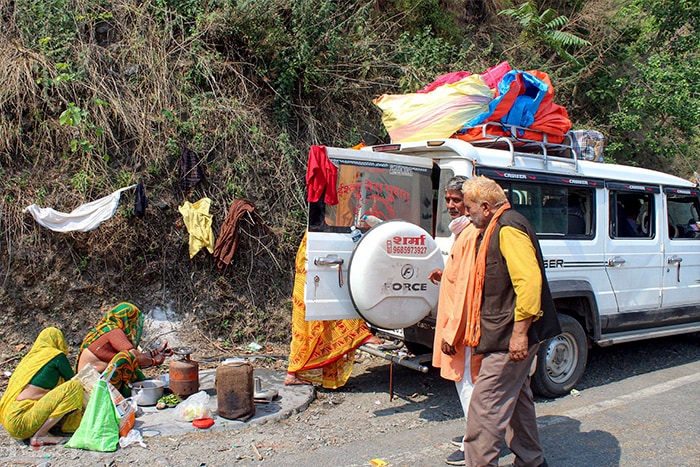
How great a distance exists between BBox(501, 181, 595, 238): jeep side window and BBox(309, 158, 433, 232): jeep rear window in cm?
76

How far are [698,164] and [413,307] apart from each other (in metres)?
12.7

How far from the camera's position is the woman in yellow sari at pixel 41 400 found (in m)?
4.29

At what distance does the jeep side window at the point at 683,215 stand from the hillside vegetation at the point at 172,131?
4442mm

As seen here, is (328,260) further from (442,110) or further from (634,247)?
(634,247)

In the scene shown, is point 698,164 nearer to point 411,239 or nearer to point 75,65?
point 411,239

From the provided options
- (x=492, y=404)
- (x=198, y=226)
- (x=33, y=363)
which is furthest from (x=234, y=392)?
(x=198, y=226)

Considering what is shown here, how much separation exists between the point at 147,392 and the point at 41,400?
3.40 ft

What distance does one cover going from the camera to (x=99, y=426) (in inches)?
170

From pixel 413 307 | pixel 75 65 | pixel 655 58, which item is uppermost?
pixel 655 58

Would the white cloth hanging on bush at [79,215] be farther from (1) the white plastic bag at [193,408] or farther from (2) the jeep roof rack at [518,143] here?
(2) the jeep roof rack at [518,143]

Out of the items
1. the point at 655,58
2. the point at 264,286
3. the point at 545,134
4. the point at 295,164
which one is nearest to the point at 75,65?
the point at 295,164

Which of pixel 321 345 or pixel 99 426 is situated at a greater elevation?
pixel 321 345

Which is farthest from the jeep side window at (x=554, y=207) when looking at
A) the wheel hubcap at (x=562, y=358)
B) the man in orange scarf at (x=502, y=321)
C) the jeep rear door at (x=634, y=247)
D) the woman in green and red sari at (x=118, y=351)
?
the woman in green and red sari at (x=118, y=351)

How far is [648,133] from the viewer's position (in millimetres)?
11969
